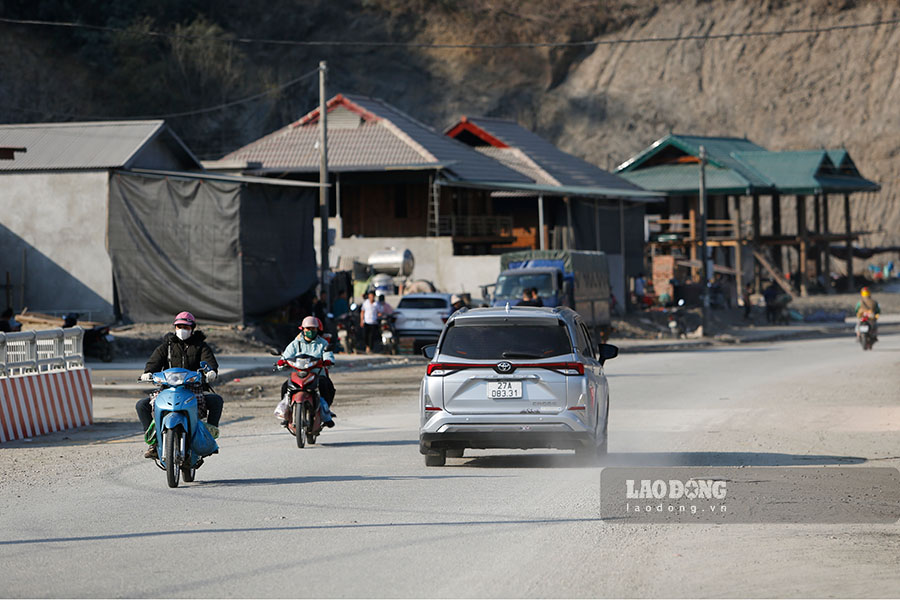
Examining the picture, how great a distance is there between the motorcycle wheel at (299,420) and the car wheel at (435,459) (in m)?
2.34

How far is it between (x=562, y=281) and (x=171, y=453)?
2750 centimetres

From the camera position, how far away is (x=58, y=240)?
3816 centimetres

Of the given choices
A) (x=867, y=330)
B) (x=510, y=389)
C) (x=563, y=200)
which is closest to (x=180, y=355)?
(x=510, y=389)

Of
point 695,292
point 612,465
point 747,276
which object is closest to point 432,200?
point 695,292

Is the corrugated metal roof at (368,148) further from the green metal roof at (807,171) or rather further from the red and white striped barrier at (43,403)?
the red and white striped barrier at (43,403)

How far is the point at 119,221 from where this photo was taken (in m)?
37.6

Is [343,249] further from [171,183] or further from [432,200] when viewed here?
[171,183]

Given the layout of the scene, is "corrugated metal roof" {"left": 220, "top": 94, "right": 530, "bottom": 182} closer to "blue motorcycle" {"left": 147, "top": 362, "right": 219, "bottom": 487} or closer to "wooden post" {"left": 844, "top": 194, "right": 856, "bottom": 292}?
"wooden post" {"left": 844, "top": 194, "right": 856, "bottom": 292}

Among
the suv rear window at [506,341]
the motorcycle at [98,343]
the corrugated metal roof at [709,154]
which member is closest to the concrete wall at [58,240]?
the motorcycle at [98,343]

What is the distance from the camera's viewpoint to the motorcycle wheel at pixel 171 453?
12789 millimetres

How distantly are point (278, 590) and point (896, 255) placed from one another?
104242 millimetres

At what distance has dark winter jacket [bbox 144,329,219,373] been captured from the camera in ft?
43.9

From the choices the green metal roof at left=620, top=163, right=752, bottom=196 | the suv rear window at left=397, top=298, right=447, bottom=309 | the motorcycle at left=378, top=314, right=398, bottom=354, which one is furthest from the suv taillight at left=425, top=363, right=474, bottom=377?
the green metal roof at left=620, top=163, right=752, bottom=196

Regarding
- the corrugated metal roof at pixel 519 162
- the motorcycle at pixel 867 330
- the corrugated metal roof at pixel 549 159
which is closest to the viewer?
the motorcycle at pixel 867 330
